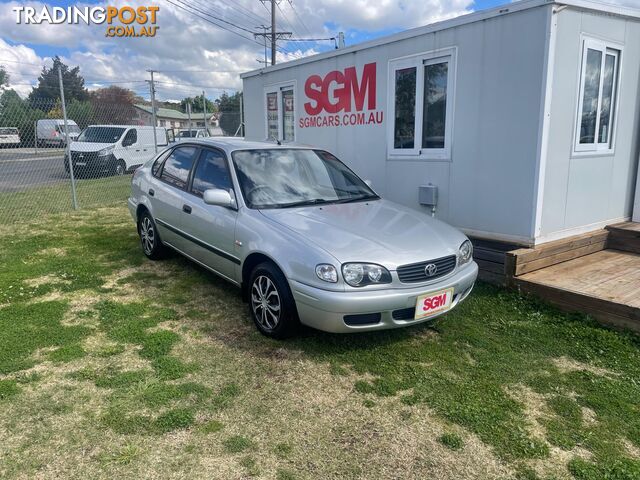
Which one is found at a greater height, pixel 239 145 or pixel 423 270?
pixel 239 145

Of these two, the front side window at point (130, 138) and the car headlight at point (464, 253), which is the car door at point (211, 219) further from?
the front side window at point (130, 138)

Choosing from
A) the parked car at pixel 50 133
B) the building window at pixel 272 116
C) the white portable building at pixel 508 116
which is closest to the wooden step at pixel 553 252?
the white portable building at pixel 508 116

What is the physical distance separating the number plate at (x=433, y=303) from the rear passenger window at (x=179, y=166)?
2936 mm

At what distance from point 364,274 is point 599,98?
14.3ft

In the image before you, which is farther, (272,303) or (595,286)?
(595,286)

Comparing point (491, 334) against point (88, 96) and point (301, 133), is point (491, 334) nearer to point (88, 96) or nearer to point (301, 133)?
point (301, 133)

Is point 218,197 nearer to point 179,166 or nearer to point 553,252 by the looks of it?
point 179,166

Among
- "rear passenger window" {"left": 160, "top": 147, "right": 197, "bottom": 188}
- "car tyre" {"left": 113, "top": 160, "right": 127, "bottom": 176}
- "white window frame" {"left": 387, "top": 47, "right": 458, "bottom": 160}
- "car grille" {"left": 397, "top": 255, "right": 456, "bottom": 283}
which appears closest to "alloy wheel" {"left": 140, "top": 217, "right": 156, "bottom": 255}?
"rear passenger window" {"left": 160, "top": 147, "right": 197, "bottom": 188}

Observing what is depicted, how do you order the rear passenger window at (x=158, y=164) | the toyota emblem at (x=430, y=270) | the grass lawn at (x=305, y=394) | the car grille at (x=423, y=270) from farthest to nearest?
the rear passenger window at (x=158, y=164), the toyota emblem at (x=430, y=270), the car grille at (x=423, y=270), the grass lawn at (x=305, y=394)

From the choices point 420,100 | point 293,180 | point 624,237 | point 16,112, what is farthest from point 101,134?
point 624,237

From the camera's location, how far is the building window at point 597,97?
5.55m

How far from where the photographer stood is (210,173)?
482cm

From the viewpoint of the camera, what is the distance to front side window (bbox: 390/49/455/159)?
612 cm

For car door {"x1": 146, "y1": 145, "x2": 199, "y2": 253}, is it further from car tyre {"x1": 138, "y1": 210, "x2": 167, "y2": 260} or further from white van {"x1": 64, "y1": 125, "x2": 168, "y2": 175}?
white van {"x1": 64, "y1": 125, "x2": 168, "y2": 175}
